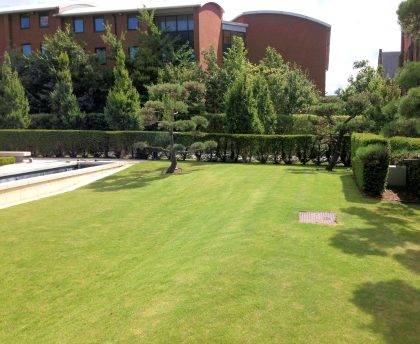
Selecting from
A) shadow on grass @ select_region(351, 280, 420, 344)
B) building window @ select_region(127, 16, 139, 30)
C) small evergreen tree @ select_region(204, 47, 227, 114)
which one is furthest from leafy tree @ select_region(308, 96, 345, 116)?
building window @ select_region(127, 16, 139, 30)

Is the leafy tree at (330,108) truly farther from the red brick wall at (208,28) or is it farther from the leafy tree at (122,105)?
the red brick wall at (208,28)

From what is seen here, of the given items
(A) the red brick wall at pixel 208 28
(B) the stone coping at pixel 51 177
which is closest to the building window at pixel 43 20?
(A) the red brick wall at pixel 208 28

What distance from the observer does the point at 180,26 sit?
38.6m

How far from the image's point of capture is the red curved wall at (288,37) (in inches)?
1793

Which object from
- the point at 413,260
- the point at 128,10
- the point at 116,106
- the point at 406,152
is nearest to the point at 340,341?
the point at 413,260

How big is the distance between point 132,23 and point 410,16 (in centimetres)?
3339

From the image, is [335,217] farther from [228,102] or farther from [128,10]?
[128,10]

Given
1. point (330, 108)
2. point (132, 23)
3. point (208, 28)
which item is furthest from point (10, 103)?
point (330, 108)

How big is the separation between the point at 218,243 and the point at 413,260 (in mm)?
3678

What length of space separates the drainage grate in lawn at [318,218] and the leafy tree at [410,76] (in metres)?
3.63

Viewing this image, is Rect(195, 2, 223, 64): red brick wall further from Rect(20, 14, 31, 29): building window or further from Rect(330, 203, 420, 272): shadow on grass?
Rect(330, 203, 420, 272): shadow on grass

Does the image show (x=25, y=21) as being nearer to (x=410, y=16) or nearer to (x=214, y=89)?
(x=214, y=89)

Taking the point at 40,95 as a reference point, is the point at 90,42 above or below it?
above

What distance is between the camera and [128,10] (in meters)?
38.3
